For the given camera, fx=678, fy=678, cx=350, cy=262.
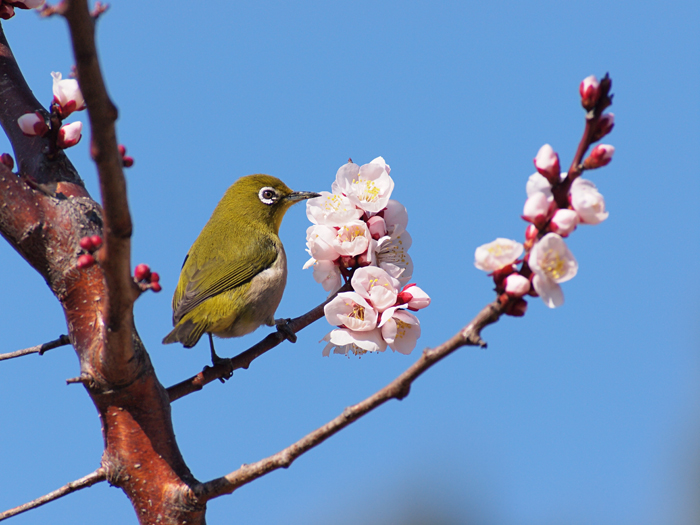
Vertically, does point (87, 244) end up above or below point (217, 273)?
below

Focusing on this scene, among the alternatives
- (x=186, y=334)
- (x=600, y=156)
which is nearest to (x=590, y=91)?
(x=600, y=156)

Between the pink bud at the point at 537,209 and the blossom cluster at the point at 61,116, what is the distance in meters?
2.60

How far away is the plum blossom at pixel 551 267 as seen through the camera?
7.98ft

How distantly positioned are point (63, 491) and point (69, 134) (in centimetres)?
202

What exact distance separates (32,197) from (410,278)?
2.21 m

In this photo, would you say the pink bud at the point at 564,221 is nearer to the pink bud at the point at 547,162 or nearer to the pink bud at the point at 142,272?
the pink bud at the point at 547,162

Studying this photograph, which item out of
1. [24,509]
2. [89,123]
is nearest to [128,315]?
[89,123]

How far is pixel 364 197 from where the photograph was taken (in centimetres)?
419

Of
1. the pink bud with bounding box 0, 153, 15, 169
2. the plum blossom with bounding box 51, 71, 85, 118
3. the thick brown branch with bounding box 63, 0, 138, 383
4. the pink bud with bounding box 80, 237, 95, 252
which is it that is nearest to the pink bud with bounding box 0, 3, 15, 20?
the plum blossom with bounding box 51, 71, 85, 118

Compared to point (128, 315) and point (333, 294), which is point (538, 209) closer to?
point (128, 315)

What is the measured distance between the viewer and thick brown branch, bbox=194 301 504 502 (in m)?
2.32

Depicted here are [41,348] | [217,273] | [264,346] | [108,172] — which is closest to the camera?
[108,172]

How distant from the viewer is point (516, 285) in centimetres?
241

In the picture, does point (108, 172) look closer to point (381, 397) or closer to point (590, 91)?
point (381, 397)
